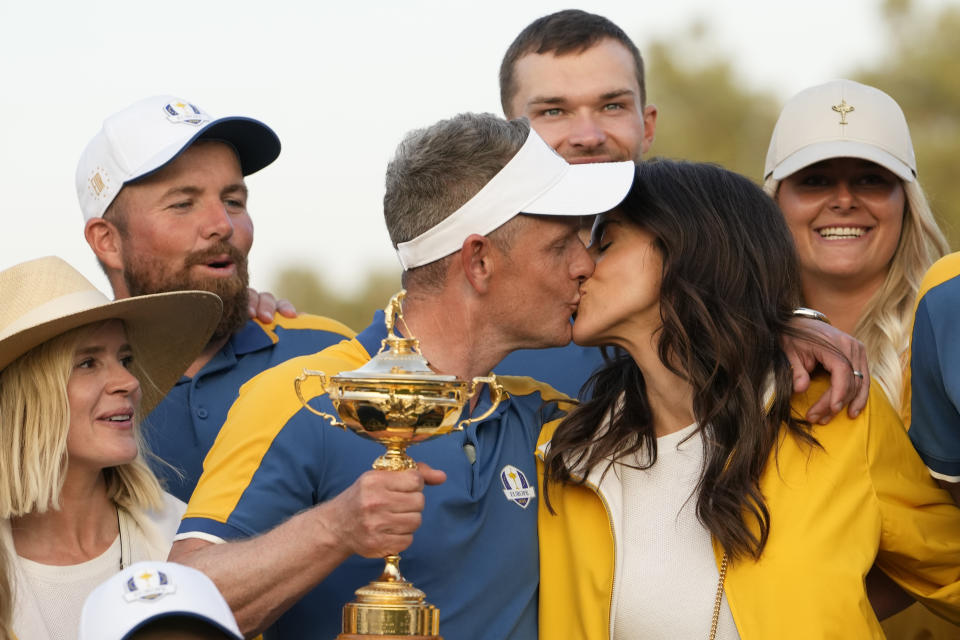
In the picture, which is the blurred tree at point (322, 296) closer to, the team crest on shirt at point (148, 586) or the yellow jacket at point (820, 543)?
the yellow jacket at point (820, 543)

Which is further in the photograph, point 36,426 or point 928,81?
point 928,81

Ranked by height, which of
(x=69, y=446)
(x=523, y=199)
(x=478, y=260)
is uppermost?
(x=523, y=199)

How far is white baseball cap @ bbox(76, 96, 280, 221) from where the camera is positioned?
5.50 meters

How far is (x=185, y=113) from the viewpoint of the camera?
568cm

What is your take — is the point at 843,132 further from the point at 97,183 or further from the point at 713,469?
the point at 97,183

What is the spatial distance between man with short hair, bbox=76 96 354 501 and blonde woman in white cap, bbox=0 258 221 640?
663 millimetres

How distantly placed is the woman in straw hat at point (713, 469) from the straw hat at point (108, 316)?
1.34m

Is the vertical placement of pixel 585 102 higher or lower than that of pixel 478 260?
higher

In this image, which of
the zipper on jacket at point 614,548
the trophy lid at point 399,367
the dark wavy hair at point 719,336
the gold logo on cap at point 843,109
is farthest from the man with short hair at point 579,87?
the trophy lid at point 399,367

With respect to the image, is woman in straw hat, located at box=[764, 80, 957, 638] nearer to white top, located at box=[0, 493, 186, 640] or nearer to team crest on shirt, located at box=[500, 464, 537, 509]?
team crest on shirt, located at box=[500, 464, 537, 509]

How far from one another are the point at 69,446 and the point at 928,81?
2100 cm

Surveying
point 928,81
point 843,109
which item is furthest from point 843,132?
point 928,81

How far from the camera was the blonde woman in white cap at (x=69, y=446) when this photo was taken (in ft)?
13.6

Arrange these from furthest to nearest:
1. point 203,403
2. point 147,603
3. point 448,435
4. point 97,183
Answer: point 97,183, point 203,403, point 448,435, point 147,603
